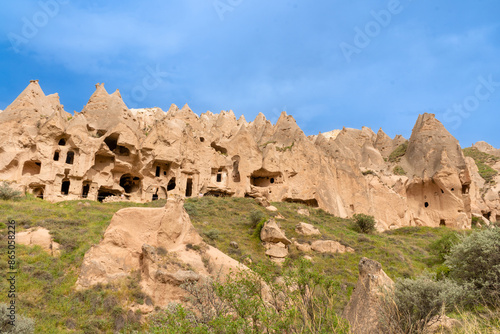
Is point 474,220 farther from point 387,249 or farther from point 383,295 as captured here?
point 383,295

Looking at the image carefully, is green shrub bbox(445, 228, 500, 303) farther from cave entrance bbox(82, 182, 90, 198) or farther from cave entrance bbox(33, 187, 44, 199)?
cave entrance bbox(82, 182, 90, 198)

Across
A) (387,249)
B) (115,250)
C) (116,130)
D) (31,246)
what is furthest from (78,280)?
(116,130)

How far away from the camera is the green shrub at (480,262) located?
31.6 feet

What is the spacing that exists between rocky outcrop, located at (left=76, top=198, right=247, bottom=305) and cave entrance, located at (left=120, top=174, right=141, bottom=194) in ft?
68.3

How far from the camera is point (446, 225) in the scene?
130ft

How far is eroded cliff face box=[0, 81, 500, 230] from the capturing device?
27.9m

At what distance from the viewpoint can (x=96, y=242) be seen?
15.1 m

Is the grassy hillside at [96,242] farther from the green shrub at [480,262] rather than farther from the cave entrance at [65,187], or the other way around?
the green shrub at [480,262]

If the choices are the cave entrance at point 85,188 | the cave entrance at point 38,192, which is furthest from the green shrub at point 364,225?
the cave entrance at point 38,192

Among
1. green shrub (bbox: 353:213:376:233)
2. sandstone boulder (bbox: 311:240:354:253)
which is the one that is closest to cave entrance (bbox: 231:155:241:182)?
green shrub (bbox: 353:213:376:233)

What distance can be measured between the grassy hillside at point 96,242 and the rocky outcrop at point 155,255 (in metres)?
0.52

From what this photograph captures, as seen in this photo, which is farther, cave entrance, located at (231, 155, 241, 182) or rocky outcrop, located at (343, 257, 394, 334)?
cave entrance, located at (231, 155, 241, 182)

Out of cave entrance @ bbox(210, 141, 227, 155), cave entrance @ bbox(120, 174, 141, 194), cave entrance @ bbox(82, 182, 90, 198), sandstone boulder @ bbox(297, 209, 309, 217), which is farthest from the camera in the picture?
cave entrance @ bbox(210, 141, 227, 155)

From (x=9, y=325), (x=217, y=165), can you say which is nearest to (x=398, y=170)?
(x=217, y=165)
